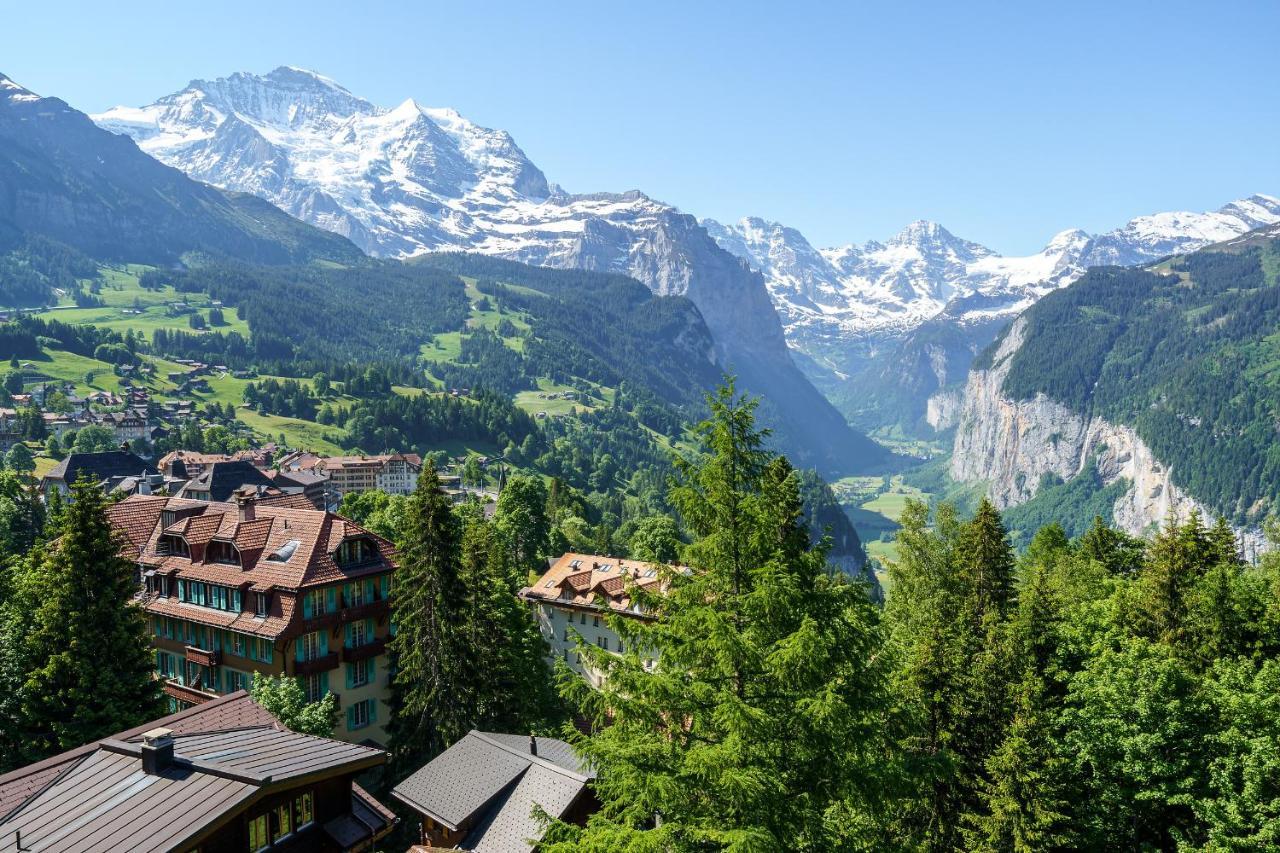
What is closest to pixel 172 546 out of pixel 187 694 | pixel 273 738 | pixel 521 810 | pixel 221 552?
pixel 221 552

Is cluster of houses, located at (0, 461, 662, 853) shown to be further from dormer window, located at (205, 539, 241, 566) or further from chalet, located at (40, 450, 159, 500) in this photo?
chalet, located at (40, 450, 159, 500)

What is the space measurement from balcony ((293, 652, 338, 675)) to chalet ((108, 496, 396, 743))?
6 centimetres

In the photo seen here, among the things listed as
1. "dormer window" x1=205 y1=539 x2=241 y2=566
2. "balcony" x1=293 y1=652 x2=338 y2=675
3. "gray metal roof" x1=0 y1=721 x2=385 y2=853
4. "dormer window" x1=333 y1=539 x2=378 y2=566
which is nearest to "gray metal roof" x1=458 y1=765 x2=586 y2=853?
"gray metal roof" x1=0 y1=721 x2=385 y2=853

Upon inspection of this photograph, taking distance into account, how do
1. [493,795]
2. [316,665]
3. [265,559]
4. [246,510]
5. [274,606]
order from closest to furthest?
1. [493,795]
2. [274,606]
3. [316,665]
4. [265,559]
5. [246,510]

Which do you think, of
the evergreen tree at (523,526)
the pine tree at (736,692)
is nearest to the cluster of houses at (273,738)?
the pine tree at (736,692)

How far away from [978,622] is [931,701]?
14.8m

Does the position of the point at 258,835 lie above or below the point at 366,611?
above

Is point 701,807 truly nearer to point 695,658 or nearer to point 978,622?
point 695,658

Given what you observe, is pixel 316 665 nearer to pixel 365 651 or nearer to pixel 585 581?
pixel 365 651

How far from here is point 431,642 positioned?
41594mm

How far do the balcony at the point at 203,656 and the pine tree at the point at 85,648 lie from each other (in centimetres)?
850

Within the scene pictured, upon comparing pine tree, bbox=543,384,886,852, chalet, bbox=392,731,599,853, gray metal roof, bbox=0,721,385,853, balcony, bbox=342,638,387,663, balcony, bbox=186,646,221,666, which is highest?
pine tree, bbox=543,384,886,852

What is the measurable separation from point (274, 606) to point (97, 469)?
116 m

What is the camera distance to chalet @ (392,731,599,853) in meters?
30.1
